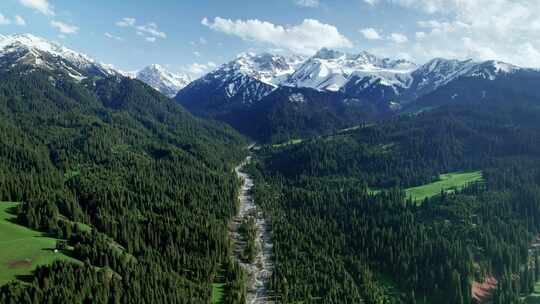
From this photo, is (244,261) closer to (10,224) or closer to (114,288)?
(114,288)

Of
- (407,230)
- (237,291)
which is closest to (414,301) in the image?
(407,230)

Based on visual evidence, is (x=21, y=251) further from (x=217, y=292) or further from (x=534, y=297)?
(x=534, y=297)

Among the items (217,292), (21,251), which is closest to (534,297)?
(217,292)

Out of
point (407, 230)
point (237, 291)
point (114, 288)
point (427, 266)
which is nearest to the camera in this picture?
point (114, 288)

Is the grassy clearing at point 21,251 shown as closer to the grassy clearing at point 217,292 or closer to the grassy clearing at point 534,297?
the grassy clearing at point 217,292

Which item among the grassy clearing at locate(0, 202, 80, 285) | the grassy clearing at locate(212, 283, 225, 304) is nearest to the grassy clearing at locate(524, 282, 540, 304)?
the grassy clearing at locate(212, 283, 225, 304)

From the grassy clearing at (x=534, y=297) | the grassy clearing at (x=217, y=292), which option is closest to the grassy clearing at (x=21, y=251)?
the grassy clearing at (x=217, y=292)

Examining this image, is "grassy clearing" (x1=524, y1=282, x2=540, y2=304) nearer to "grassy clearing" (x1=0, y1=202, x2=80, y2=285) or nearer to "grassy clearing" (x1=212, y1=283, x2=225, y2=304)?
"grassy clearing" (x1=212, y1=283, x2=225, y2=304)

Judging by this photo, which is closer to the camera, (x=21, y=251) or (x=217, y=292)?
(x=21, y=251)
